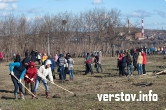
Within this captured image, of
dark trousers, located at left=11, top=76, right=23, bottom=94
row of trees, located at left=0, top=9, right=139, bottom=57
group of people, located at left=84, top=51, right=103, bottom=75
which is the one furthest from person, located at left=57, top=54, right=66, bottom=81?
row of trees, located at left=0, top=9, right=139, bottom=57

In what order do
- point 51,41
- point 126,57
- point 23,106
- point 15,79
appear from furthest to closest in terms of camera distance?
point 51,41 → point 126,57 → point 15,79 → point 23,106

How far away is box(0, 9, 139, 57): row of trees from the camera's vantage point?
55.5 metres

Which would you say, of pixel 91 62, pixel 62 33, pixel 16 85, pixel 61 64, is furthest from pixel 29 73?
pixel 62 33

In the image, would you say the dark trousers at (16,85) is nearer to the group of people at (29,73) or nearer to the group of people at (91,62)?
the group of people at (29,73)

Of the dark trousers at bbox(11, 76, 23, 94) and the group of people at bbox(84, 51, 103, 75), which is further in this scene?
the group of people at bbox(84, 51, 103, 75)

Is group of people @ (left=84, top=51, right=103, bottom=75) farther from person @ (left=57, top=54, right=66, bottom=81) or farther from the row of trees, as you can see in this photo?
the row of trees

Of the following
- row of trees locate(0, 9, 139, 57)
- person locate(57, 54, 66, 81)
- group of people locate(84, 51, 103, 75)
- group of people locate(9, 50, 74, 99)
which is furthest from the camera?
row of trees locate(0, 9, 139, 57)

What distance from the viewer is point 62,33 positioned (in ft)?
197

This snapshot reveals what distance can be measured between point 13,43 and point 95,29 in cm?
1601

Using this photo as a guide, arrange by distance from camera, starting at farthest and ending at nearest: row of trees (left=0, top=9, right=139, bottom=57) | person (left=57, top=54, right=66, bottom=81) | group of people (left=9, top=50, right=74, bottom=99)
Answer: row of trees (left=0, top=9, right=139, bottom=57) → person (left=57, top=54, right=66, bottom=81) → group of people (left=9, top=50, right=74, bottom=99)

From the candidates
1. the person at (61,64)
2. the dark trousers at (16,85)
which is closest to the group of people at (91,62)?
the person at (61,64)

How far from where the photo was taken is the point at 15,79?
1532cm

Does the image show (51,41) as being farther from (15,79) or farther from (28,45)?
(15,79)

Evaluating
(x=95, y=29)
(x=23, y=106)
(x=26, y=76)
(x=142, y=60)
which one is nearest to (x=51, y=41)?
(x=95, y=29)
